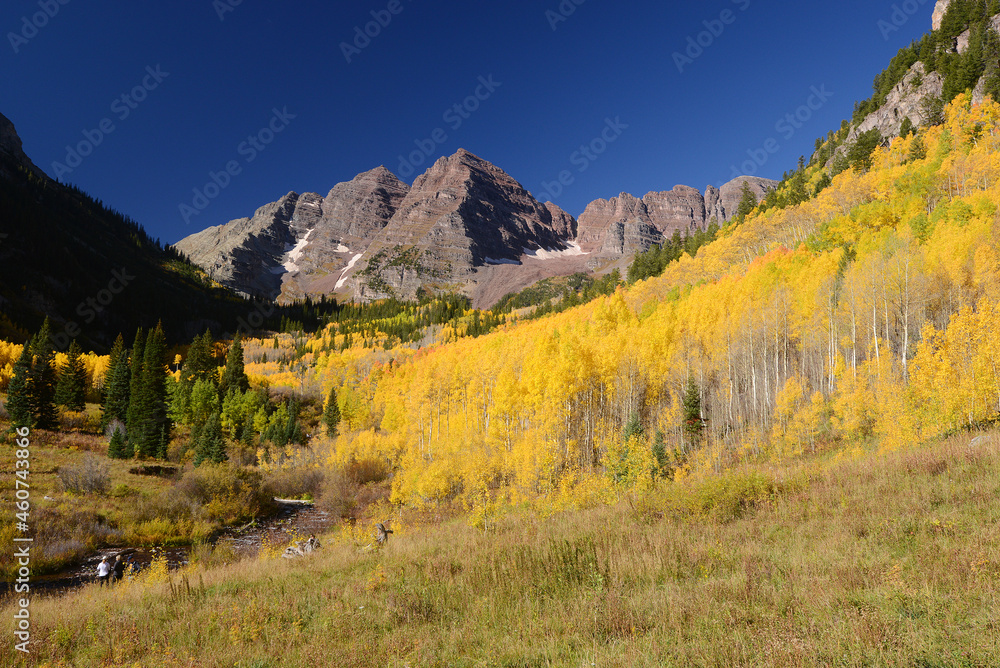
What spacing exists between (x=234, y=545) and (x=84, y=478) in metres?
12.2

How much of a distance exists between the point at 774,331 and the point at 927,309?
11823 millimetres

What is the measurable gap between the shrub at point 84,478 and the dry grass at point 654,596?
25519 millimetres

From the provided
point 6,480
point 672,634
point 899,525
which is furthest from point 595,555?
point 6,480

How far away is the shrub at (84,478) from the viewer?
29.6 metres

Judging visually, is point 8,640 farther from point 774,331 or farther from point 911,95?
point 911,95

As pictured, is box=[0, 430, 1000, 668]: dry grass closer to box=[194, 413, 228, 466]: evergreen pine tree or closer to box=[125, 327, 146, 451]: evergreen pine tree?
box=[194, 413, 228, 466]: evergreen pine tree

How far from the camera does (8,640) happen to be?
806cm

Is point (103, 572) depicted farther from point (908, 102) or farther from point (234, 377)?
point (908, 102)

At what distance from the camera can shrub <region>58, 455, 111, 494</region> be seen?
29625 millimetres

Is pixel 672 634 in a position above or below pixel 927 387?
below

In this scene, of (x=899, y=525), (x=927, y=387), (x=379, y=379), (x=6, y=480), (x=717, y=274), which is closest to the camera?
(x=899, y=525)

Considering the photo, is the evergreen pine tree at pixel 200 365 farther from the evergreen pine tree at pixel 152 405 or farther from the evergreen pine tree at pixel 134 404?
the evergreen pine tree at pixel 134 404

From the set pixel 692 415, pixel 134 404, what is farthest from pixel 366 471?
pixel 692 415

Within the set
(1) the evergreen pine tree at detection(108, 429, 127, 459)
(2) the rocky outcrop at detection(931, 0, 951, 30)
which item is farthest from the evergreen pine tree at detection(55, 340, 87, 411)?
(2) the rocky outcrop at detection(931, 0, 951, 30)
